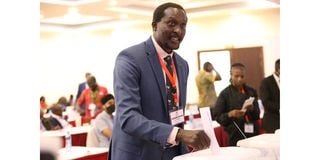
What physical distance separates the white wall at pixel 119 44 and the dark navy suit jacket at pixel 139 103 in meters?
10.0

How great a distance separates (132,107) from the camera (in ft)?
5.74

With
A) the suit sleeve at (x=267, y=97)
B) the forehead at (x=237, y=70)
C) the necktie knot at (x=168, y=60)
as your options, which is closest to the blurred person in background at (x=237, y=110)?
the forehead at (x=237, y=70)

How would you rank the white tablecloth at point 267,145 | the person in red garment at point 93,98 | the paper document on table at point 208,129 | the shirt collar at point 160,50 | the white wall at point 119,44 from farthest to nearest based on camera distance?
the white wall at point 119,44 < the person in red garment at point 93,98 < the shirt collar at point 160,50 < the white tablecloth at point 267,145 < the paper document on table at point 208,129

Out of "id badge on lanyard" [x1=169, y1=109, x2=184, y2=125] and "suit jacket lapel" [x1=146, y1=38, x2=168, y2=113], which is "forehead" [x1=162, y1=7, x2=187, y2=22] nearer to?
"suit jacket lapel" [x1=146, y1=38, x2=168, y2=113]

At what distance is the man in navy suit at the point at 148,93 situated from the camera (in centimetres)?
176

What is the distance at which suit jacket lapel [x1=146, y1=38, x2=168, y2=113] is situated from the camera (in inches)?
72.4

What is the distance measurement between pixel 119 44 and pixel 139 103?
41.8 ft

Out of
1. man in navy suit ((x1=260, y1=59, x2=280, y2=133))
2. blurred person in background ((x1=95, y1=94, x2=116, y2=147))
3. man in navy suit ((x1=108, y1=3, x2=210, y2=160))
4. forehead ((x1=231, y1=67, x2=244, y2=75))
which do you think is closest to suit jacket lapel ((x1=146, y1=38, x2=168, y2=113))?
man in navy suit ((x1=108, y1=3, x2=210, y2=160))

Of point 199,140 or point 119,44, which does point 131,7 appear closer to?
point 119,44

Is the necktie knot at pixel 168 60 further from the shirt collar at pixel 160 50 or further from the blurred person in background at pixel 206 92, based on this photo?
the blurred person in background at pixel 206 92

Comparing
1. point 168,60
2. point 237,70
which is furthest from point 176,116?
point 237,70
